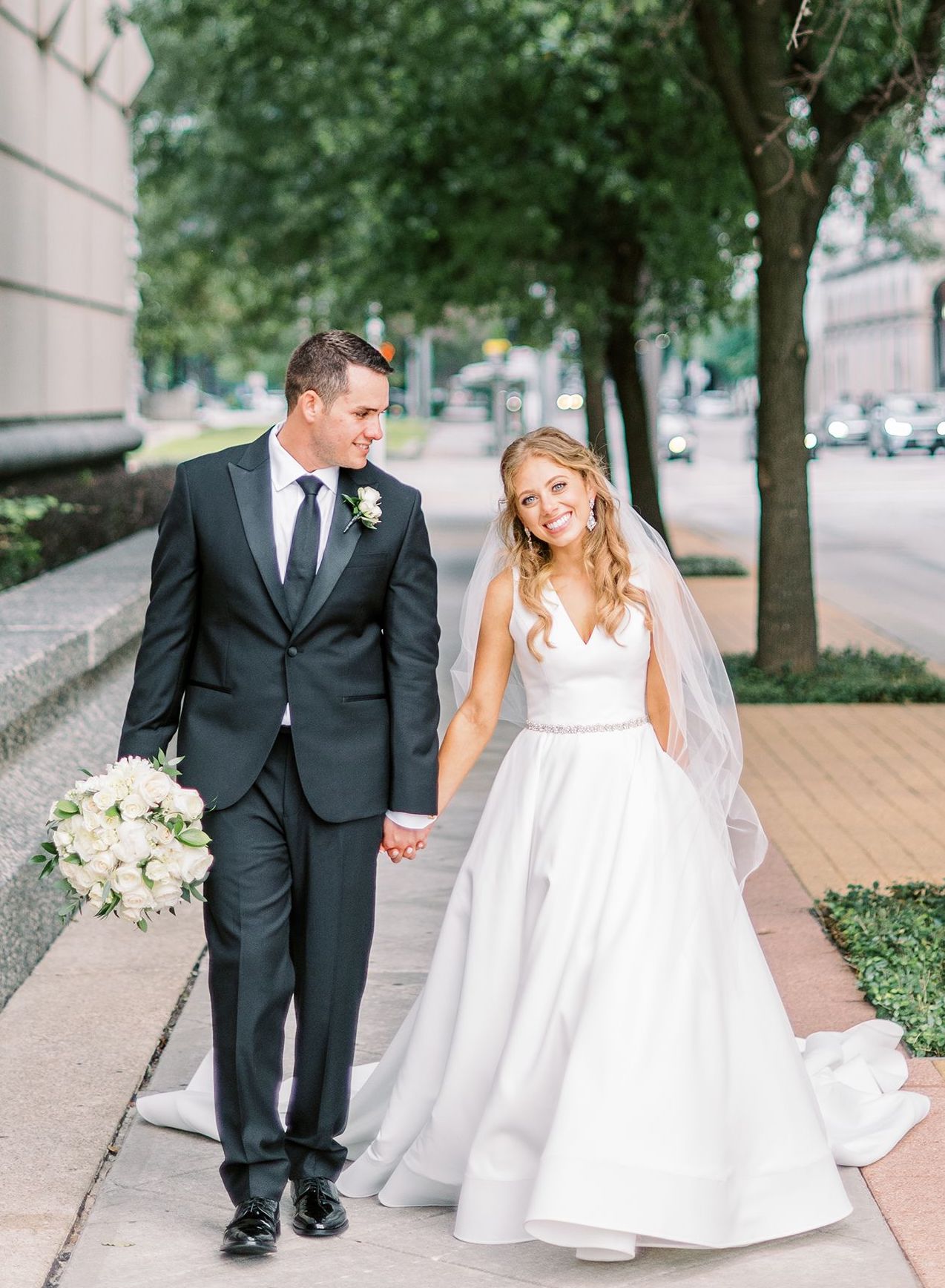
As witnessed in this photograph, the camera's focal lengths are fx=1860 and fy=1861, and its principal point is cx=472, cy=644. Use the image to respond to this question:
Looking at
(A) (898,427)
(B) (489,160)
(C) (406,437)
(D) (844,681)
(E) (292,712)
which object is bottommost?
(D) (844,681)

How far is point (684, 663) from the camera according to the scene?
167 inches

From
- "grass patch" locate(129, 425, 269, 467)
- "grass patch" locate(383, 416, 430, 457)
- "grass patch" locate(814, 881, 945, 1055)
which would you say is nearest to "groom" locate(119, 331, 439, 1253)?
"grass patch" locate(814, 881, 945, 1055)

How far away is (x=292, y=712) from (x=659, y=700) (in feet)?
2.97

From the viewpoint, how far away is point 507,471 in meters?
Answer: 4.19

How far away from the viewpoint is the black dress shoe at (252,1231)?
12.5 feet

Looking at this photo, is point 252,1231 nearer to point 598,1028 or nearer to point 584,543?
point 598,1028

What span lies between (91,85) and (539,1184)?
45.0 feet

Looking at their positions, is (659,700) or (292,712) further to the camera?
(659,700)

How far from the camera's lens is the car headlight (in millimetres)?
50719

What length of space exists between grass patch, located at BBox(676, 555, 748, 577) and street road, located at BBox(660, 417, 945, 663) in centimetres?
91

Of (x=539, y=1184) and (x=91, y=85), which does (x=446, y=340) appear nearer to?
(x=91, y=85)

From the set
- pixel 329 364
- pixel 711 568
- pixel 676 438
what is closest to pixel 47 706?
pixel 329 364

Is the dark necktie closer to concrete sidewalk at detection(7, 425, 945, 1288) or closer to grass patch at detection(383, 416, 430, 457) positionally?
concrete sidewalk at detection(7, 425, 945, 1288)

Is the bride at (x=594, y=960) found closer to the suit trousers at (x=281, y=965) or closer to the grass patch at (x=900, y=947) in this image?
the suit trousers at (x=281, y=965)
